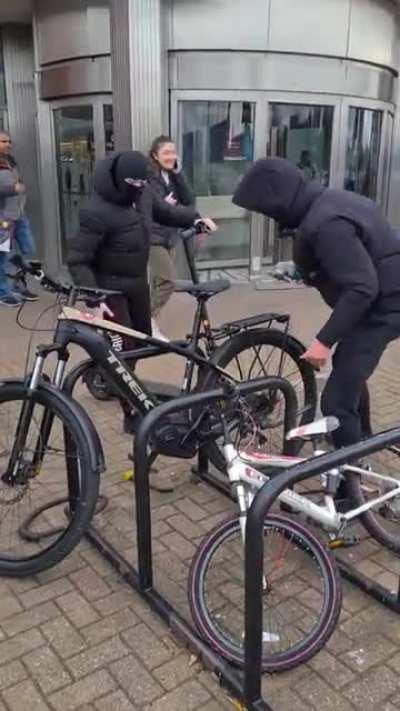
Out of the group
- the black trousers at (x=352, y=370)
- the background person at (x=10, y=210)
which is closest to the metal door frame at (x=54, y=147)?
the background person at (x=10, y=210)

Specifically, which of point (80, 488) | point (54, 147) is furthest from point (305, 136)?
point (80, 488)

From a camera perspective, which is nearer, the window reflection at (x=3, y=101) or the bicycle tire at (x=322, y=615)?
the bicycle tire at (x=322, y=615)

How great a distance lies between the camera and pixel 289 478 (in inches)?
77.5

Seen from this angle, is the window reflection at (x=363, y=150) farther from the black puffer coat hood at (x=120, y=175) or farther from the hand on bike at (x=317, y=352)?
the hand on bike at (x=317, y=352)

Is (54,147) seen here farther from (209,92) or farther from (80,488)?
(80,488)

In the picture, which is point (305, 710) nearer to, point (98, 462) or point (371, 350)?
point (98, 462)

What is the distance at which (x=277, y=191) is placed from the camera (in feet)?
9.02

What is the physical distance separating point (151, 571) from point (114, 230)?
6.38 feet

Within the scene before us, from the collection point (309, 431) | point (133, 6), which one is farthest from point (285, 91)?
point (309, 431)

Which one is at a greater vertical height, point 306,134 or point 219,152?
point 306,134

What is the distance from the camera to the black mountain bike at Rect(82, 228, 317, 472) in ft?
11.4

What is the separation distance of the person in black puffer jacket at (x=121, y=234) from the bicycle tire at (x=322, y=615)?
4.66ft

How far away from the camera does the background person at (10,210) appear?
22.4 feet

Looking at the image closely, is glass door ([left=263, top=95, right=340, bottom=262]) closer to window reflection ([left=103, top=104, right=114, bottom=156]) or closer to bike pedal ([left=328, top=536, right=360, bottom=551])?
window reflection ([left=103, top=104, right=114, bottom=156])
